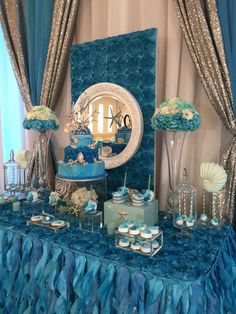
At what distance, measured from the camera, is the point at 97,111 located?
1.64m

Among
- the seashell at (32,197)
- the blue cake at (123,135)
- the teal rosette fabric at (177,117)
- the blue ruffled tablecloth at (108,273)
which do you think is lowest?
the blue ruffled tablecloth at (108,273)

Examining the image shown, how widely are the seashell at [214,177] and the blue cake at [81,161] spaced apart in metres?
0.51

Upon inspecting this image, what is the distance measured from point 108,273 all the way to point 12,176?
1.13 meters

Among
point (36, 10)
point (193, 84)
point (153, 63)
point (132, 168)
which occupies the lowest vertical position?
point (132, 168)

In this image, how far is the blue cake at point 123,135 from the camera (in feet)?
5.06

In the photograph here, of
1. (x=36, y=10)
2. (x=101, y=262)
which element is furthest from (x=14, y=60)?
(x=101, y=262)

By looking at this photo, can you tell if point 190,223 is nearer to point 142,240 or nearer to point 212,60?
point 142,240

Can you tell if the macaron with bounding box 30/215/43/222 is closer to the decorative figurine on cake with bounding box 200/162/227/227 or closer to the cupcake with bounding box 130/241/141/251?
the cupcake with bounding box 130/241/141/251

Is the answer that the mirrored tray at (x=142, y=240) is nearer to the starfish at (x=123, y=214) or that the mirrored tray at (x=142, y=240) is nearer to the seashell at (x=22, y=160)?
the starfish at (x=123, y=214)

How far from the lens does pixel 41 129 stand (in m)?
1.75

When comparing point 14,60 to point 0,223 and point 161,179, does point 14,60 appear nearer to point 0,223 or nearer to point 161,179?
point 0,223

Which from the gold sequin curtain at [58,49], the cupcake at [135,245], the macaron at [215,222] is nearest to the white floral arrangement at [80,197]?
the cupcake at [135,245]

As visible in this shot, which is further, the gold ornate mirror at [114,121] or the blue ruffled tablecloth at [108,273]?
the gold ornate mirror at [114,121]

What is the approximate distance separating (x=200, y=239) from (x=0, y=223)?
101 cm
